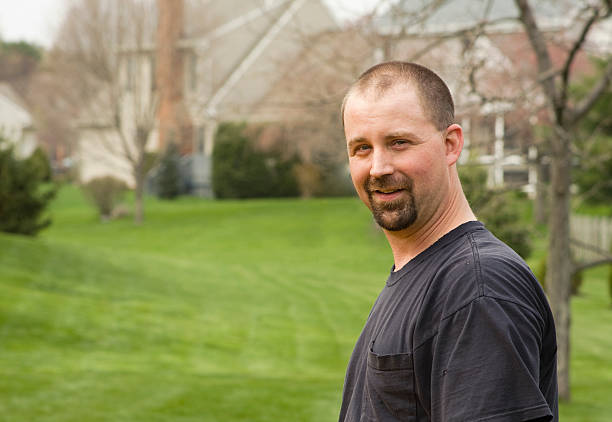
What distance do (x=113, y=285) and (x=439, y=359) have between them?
48.9ft

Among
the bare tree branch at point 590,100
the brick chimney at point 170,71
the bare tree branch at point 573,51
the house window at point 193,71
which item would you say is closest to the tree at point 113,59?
the brick chimney at point 170,71

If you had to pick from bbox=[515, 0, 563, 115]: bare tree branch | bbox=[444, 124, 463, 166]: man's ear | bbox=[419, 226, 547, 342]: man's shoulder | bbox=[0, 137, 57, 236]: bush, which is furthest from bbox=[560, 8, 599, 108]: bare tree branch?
bbox=[0, 137, 57, 236]: bush

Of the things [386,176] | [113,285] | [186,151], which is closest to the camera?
[386,176]

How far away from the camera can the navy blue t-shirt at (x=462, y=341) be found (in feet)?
4.98

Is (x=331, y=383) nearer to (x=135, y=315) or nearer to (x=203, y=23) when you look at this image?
(x=135, y=315)

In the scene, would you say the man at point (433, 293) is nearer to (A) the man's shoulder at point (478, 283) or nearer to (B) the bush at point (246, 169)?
(A) the man's shoulder at point (478, 283)

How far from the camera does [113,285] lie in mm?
15906

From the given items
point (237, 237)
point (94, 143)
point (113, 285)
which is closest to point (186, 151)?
point (94, 143)

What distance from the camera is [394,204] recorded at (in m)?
1.88

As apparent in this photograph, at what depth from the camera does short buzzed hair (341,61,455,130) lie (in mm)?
1812

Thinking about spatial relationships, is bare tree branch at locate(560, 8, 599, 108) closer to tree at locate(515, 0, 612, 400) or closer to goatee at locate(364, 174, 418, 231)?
tree at locate(515, 0, 612, 400)

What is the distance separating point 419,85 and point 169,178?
39115 millimetres

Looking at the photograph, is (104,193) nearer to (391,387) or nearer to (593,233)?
(593,233)

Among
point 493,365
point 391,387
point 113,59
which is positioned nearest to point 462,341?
point 493,365
